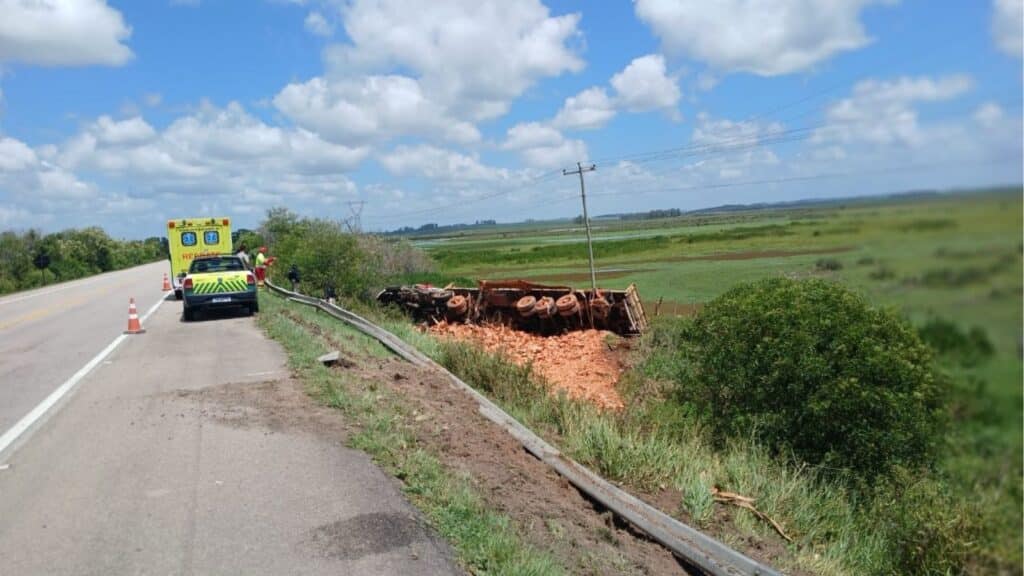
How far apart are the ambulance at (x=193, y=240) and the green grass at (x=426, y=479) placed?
56.6 feet

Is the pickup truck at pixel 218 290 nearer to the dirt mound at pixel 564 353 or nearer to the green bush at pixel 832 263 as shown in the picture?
the dirt mound at pixel 564 353

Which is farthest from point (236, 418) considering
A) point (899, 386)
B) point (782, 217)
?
point (899, 386)

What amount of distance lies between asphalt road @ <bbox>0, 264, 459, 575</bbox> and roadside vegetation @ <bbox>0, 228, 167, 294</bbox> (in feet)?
157

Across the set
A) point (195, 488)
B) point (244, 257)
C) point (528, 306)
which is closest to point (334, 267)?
point (244, 257)

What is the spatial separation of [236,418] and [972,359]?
7837 millimetres

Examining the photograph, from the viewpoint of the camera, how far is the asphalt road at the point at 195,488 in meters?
5.02

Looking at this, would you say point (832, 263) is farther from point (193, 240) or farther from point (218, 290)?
point (193, 240)

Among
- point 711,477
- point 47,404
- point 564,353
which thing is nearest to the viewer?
point 711,477

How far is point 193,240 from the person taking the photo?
28.4 metres

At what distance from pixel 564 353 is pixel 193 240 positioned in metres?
15.5

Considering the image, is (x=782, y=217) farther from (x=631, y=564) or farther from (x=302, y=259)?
(x=302, y=259)

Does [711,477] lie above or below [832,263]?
below

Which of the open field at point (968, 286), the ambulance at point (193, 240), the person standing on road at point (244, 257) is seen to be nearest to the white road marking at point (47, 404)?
the person standing on road at point (244, 257)

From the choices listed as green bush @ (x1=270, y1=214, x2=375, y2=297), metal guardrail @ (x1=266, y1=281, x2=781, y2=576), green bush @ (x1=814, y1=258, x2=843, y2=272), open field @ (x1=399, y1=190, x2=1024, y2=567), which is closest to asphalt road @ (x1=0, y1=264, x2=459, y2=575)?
metal guardrail @ (x1=266, y1=281, x2=781, y2=576)
